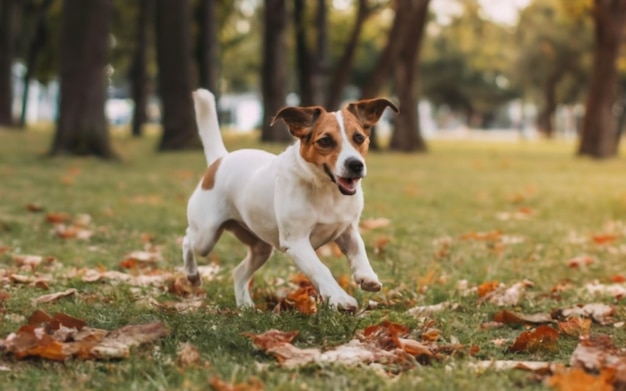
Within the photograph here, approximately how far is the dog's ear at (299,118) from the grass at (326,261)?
934mm

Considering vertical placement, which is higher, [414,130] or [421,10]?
[421,10]

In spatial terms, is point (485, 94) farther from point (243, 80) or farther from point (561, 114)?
point (243, 80)

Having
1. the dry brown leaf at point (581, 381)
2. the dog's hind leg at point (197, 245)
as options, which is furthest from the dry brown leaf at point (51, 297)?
the dry brown leaf at point (581, 381)

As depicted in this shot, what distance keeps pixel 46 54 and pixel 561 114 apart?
76.9m

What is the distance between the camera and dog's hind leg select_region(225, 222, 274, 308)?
5.73 metres

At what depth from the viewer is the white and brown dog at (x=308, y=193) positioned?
4.70m

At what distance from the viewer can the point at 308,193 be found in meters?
4.86

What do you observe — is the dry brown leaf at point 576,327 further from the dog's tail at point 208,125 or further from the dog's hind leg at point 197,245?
the dog's tail at point 208,125

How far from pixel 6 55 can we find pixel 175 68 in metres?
15.6

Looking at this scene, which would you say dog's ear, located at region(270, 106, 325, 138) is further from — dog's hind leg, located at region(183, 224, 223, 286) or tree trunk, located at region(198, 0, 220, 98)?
tree trunk, located at region(198, 0, 220, 98)

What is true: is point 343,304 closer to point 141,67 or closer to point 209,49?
point 209,49

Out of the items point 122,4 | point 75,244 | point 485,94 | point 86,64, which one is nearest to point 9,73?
point 122,4

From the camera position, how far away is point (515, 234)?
9.22 metres

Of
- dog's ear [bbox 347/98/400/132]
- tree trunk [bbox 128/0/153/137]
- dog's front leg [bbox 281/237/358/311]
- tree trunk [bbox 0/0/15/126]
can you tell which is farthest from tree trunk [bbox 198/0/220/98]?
dog's front leg [bbox 281/237/358/311]
